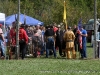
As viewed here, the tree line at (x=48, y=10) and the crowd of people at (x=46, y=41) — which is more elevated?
the tree line at (x=48, y=10)

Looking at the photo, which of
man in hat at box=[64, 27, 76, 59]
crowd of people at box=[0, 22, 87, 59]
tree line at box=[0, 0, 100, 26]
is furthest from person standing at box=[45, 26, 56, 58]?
tree line at box=[0, 0, 100, 26]

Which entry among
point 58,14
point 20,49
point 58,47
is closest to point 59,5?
point 58,14

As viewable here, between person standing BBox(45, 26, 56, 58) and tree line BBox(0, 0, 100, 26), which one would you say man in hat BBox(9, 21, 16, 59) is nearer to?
person standing BBox(45, 26, 56, 58)

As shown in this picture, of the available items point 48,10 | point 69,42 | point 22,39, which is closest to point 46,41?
point 69,42

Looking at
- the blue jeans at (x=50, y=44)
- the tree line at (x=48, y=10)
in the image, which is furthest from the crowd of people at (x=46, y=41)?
the tree line at (x=48, y=10)

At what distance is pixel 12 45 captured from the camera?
900 inches

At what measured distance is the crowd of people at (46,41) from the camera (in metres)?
22.5

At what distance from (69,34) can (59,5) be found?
36081 mm

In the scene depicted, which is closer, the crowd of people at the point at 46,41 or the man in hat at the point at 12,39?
the crowd of people at the point at 46,41

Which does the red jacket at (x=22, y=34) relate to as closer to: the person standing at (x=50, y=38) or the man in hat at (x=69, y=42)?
the person standing at (x=50, y=38)

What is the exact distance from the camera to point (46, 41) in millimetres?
23906

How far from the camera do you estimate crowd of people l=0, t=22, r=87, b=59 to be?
22.5m

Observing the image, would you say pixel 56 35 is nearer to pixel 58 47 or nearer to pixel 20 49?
pixel 58 47

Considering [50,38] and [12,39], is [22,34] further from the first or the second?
[50,38]
